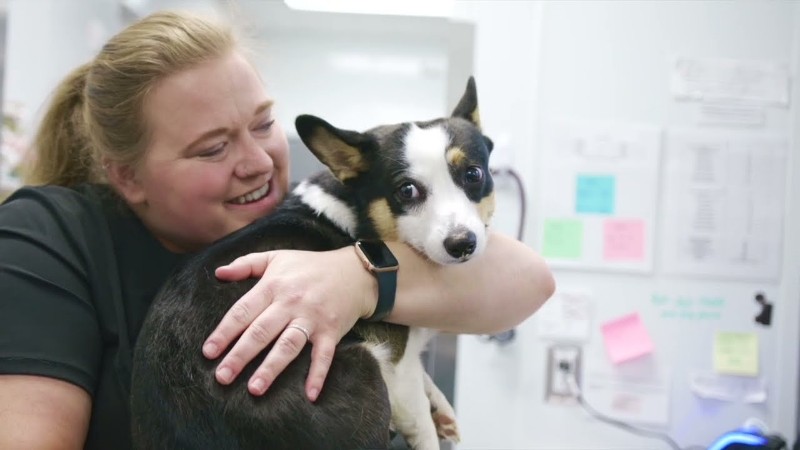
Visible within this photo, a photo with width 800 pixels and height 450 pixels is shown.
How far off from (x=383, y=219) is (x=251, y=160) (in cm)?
26

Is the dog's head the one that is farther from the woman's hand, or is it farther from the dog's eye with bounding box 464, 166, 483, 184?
the woman's hand

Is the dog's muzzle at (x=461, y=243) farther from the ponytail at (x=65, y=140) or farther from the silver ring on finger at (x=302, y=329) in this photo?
the ponytail at (x=65, y=140)

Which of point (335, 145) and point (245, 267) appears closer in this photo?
point (245, 267)

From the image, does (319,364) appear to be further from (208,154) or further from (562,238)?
(562,238)

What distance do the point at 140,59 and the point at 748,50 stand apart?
5.44 ft

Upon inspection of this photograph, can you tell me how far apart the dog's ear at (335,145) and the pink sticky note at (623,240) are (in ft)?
4.00

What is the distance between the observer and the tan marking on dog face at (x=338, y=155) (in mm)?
1048

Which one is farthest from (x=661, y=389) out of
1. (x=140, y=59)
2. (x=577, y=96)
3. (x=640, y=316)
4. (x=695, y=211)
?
(x=140, y=59)

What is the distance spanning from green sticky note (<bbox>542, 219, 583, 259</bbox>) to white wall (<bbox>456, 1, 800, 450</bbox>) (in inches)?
2.1

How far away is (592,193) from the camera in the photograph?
6.72ft

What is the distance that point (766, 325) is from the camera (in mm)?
1906

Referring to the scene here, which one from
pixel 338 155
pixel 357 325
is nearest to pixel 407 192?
pixel 338 155

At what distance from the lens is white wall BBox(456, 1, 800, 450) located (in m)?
1.76

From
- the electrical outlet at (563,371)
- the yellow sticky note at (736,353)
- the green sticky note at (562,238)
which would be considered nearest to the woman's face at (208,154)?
the green sticky note at (562,238)
